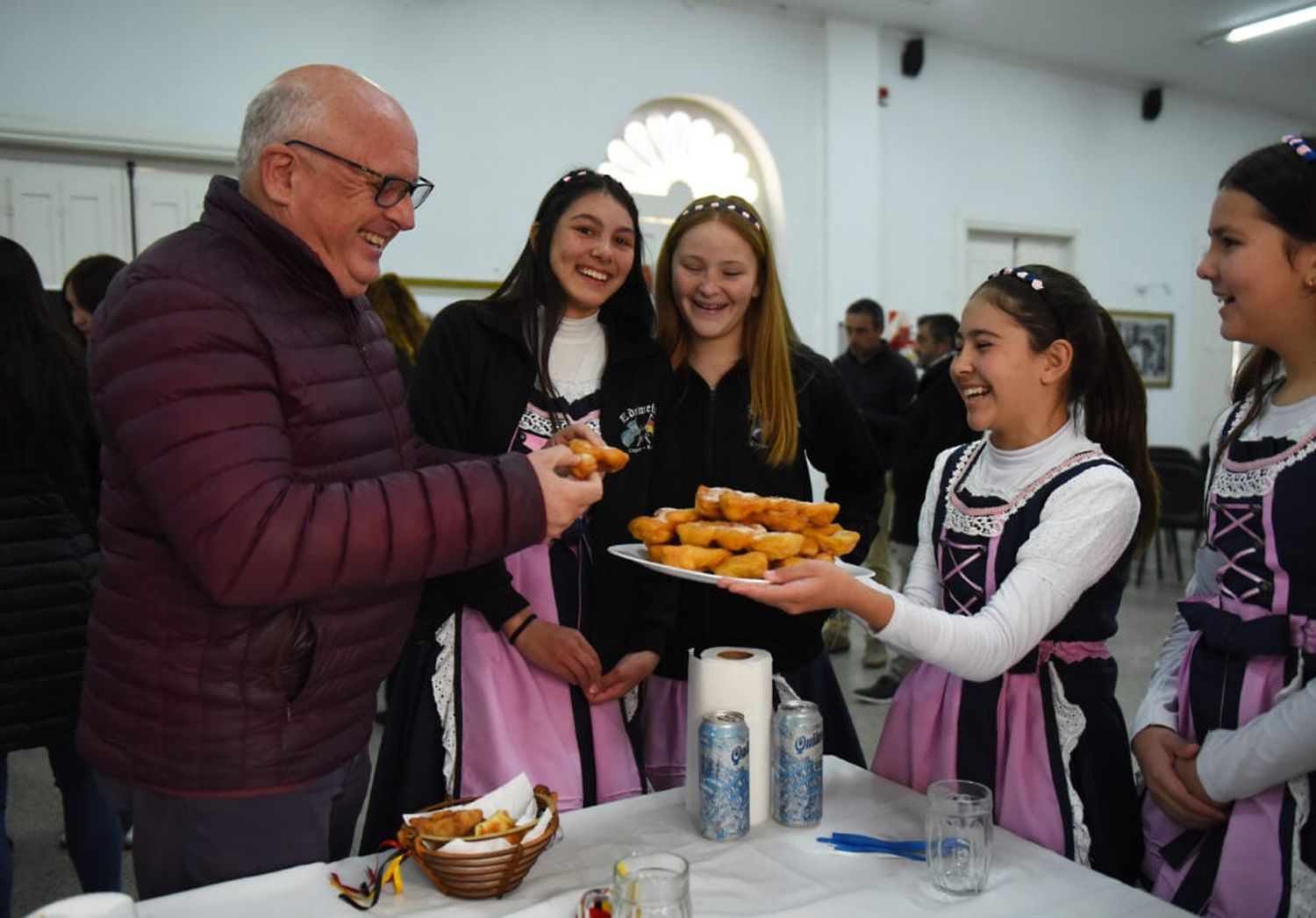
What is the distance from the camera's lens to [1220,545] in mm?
1529

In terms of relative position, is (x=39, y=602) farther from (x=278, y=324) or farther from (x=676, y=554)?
(x=676, y=554)

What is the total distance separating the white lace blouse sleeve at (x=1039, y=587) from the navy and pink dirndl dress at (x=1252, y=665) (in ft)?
0.52

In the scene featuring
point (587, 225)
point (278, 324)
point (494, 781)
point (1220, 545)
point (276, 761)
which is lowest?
point (494, 781)

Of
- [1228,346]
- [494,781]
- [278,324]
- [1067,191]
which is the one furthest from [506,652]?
[1228,346]

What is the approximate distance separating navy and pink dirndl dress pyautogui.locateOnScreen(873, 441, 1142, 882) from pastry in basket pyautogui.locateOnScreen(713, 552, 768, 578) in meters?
0.44

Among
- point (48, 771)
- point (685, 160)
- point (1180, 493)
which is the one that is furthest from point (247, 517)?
point (1180, 493)

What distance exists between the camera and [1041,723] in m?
1.58

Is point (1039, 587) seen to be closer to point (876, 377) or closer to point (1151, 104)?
point (876, 377)

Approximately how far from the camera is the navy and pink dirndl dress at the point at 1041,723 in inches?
60.9

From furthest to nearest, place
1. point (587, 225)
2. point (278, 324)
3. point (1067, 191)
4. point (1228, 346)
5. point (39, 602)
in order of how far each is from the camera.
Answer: point (1228, 346) → point (1067, 191) → point (39, 602) → point (587, 225) → point (278, 324)

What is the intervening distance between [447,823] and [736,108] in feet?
20.5

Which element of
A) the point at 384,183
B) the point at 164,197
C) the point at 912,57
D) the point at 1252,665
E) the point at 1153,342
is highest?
the point at 912,57

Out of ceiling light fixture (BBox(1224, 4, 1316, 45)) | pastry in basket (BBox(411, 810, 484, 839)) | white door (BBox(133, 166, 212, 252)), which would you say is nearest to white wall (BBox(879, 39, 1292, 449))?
ceiling light fixture (BBox(1224, 4, 1316, 45))

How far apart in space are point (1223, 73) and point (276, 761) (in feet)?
32.3
